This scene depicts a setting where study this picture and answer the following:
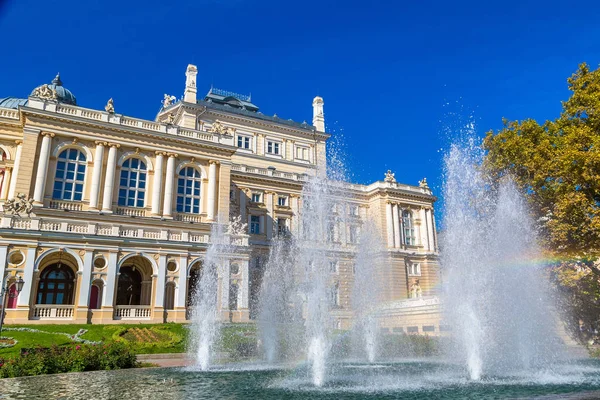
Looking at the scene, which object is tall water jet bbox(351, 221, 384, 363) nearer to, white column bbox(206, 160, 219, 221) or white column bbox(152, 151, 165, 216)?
white column bbox(206, 160, 219, 221)

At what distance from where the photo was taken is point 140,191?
39438mm

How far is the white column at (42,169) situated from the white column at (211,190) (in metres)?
13.3

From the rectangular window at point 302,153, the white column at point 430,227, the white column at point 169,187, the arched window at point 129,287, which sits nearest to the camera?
the arched window at point 129,287

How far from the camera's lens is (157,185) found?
39.3 m

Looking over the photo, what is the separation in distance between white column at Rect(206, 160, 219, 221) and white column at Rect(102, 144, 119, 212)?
824cm

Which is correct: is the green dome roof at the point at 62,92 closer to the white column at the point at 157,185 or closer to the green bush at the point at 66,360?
the white column at the point at 157,185

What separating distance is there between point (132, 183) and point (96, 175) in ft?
10.3

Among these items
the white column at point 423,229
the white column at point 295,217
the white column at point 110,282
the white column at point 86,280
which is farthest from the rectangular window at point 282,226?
the white column at point 86,280

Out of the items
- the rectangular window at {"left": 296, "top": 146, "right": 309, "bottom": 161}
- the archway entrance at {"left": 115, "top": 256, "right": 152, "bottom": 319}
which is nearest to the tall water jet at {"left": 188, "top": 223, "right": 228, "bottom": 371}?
the archway entrance at {"left": 115, "top": 256, "right": 152, "bottom": 319}

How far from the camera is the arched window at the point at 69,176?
120 ft

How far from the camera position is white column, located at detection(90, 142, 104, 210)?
3672 centimetres

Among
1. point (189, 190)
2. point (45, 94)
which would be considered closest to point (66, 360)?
point (189, 190)

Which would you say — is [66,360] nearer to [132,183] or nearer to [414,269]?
[132,183]

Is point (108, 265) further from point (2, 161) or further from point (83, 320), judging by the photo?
point (2, 161)
